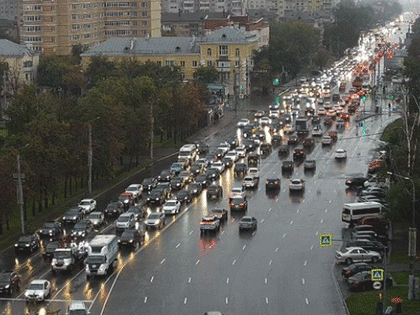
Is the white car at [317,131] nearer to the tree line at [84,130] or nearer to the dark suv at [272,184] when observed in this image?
the tree line at [84,130]

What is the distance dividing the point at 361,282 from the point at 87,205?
26879 millimetres

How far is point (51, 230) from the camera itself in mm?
64500

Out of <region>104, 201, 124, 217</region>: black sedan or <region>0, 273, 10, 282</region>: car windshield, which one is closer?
<region>0, 273, 10, 282</region>: car windshield

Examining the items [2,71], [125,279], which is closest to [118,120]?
[125,279]

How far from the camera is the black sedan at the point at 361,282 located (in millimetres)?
50812

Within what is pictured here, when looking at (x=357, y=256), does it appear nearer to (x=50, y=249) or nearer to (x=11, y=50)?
(x=50, y=249)

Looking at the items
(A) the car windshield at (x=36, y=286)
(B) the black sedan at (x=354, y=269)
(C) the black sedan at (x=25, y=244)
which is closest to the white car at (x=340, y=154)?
(C) the black sedan at (x=25, y=244)

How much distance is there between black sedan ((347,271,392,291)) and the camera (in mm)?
50812

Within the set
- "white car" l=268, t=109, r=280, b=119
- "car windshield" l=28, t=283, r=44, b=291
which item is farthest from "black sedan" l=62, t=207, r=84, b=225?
"white car" l=268, t=109, r=280, b=119

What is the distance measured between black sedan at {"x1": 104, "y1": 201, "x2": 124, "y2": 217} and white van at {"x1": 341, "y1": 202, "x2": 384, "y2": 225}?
16128mm

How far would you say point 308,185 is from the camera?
8100cm

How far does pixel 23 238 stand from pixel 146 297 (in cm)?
1343

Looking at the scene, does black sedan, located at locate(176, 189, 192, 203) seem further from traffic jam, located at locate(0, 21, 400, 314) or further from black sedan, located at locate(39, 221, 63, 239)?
black sedan, located at locate(39, 221, 63, 239)

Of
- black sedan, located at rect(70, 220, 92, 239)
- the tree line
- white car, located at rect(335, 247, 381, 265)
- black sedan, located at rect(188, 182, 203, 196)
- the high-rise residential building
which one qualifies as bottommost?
black sedan, located at rect(188, 182, 203, 196)
